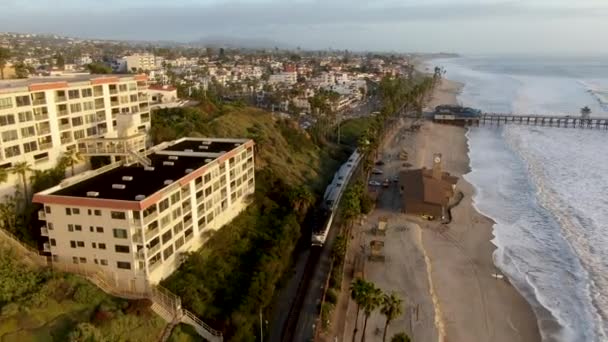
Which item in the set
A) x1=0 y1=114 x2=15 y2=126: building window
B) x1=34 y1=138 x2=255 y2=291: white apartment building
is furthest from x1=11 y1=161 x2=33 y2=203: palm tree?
x1=34 y1=138 x2=255 y2=291: white apartment building

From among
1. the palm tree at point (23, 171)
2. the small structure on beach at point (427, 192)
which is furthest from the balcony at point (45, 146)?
the small structure on beach at point (427, 192)

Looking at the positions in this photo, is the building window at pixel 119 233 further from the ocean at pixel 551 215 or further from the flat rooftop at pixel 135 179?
the ocean at pixel 551 215

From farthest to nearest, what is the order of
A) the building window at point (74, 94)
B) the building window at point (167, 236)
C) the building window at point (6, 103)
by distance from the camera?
the building window at point (74, 94) < the building window at point (6, 103) < the building window at point (167, 236)

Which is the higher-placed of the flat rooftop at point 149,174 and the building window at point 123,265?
the flat rooftop at point 149,174

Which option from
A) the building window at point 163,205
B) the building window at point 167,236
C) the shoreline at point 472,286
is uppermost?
the building window at point 163,205

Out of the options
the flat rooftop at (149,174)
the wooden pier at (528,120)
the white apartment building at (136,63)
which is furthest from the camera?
the white apartment building at (136,63)

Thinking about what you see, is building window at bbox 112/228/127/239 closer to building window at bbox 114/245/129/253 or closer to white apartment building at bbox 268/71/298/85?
building window at bbox 114/245/129/253
